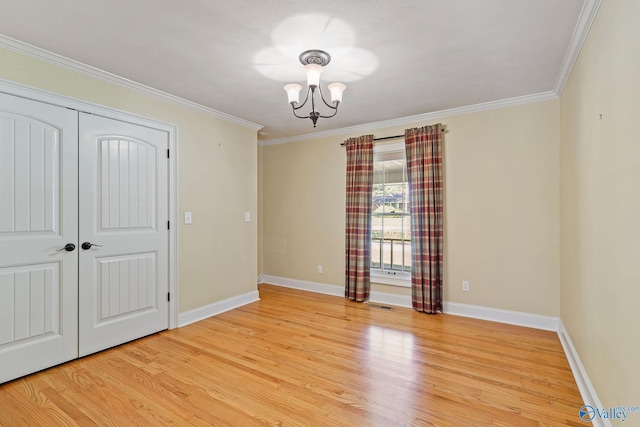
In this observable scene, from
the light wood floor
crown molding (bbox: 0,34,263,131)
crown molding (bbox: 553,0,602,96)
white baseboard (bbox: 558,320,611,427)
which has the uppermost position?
crown molding (bbox: 0,34,263,131)

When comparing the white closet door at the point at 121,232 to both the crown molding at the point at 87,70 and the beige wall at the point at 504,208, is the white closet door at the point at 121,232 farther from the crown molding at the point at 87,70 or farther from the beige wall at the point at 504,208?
the beige wall at the point at 504,208

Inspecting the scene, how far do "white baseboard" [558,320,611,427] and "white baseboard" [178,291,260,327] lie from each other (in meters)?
3.54

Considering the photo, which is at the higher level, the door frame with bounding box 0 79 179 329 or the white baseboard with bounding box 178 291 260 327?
the door frame with bounding box 0 79 179 329

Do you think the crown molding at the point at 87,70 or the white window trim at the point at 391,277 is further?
the white window trim at the point at 391,277

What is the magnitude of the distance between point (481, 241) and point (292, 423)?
2927 mm

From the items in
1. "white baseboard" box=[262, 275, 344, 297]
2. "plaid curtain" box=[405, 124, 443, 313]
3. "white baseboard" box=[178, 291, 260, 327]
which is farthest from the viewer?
"white baseboard" box=[262, 275, 344, 297]

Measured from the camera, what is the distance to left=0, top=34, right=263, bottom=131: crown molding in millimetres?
2320

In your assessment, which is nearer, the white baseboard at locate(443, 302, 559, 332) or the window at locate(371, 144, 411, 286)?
the white baseboard at locate(443, 302, 559, 332)

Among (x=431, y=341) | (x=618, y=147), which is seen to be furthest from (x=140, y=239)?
(x=618, y=147)

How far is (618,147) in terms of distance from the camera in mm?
1606

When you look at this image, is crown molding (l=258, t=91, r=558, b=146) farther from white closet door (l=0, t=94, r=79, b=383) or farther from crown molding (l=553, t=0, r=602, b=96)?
white closet door (l=0, t=94, r=79, b=383)

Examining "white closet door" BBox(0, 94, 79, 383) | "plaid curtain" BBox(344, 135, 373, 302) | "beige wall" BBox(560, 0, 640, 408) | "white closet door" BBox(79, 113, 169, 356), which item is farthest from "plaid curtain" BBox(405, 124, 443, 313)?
"white closet door" BBox(0, 94, 79, 383)

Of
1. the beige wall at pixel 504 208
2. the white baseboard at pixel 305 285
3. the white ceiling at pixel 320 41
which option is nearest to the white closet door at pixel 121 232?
the white ceiling at pixel 320 41

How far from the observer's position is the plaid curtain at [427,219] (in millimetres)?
3877
